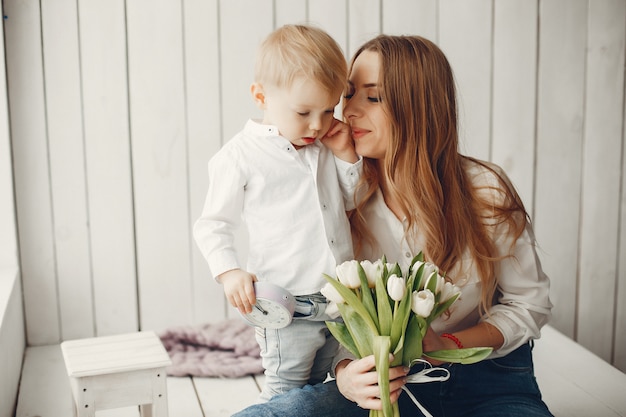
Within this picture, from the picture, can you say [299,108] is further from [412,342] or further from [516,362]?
[516,362]

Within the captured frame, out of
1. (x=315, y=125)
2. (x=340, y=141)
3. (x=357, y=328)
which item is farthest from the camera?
(x=340, y=141)

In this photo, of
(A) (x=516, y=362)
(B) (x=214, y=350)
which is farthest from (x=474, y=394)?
(B) (x=214, y=350)

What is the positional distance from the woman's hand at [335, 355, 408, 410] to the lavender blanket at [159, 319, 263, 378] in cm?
103

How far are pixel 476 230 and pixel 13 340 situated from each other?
55.8 inches

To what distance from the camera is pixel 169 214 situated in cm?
281

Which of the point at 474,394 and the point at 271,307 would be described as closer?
the point at 271,307

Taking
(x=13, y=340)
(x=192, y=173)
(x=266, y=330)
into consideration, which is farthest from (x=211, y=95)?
(x=266, y=330)

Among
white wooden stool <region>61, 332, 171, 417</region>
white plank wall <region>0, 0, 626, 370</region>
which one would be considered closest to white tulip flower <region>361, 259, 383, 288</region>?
white wooden stool <region>61, 332, 171, 417</region>

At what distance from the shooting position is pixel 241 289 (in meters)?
1.63

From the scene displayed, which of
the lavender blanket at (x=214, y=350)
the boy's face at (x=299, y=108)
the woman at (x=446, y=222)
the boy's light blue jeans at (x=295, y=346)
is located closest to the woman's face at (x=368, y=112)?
the woman at (x=446, y=222)

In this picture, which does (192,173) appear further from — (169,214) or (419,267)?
(419,267)

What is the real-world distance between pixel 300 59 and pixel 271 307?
52cm

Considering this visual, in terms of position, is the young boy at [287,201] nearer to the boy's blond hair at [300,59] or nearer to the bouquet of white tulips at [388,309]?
the boy's blond hair at [300,59]

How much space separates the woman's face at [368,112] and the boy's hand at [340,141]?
0.08 ft
